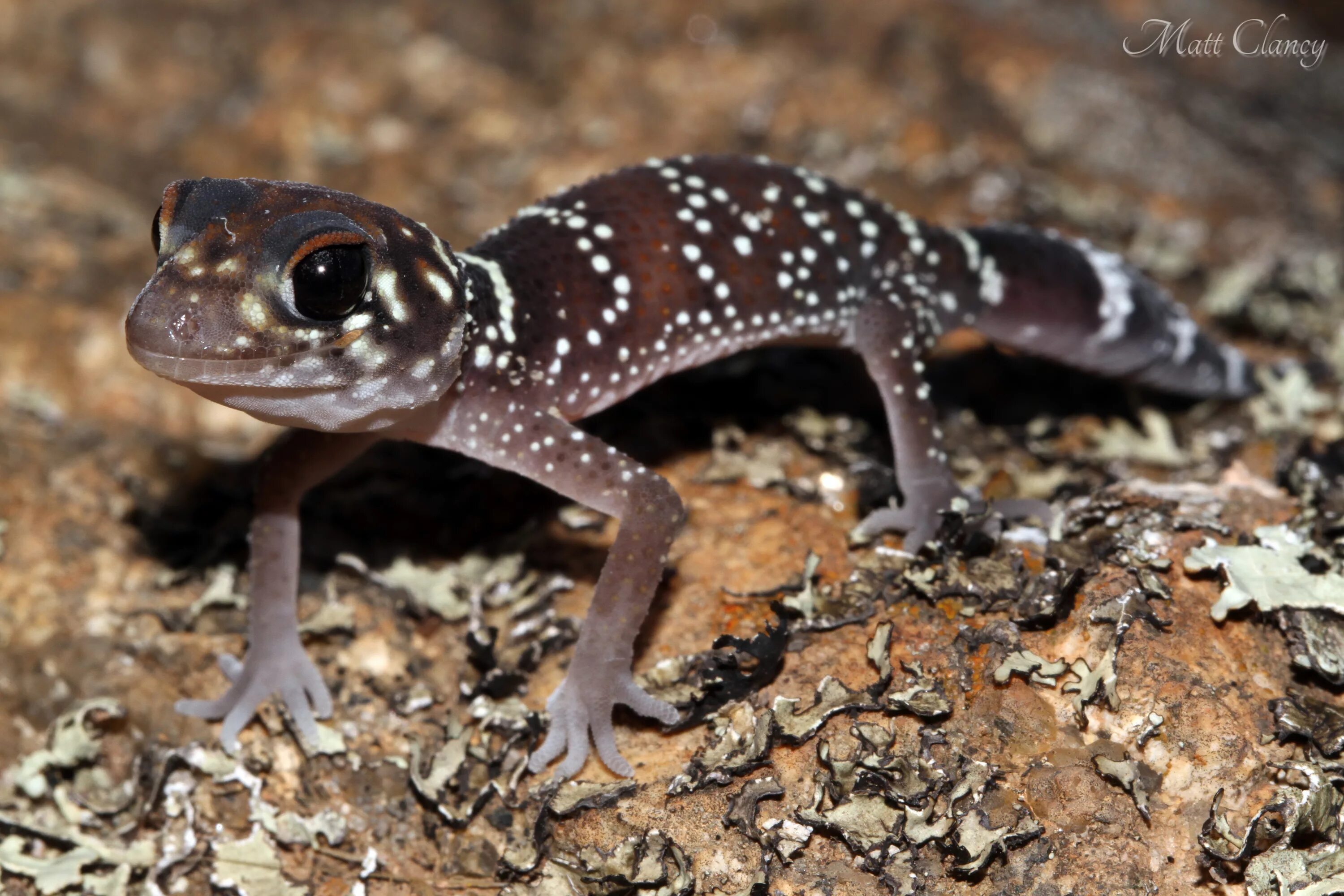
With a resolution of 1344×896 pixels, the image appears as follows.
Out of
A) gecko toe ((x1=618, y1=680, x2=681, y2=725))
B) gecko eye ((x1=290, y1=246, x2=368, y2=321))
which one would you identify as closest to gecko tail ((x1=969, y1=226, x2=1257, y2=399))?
→ gecko toe ((x1=618, y1=680, x2=681, y2=725))

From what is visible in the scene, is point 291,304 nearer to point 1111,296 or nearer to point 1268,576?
point 1268,576

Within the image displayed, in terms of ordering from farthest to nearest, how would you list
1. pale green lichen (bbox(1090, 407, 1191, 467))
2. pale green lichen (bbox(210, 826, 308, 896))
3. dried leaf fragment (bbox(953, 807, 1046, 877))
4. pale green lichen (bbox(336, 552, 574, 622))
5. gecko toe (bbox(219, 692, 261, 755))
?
pale green lichen (bbox(1090, 407, 1191, 467))
pale green lichen (bbox(336, 552, 574, 622))
gecko toe (bbox(219, 692, 261, 755))
pale green lichen (bbox(210, 826, 308, 896))
dried leaf fragment (bbox(953, 807, 1046, 877))

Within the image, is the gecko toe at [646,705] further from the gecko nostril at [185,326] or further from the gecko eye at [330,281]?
the gecko nostril at [185,326]

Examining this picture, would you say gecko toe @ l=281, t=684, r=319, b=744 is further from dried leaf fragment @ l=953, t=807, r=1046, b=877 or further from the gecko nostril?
dried leaf fragment @ l=953, t=807, r=1046, b=877

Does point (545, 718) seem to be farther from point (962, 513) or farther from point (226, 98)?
point (226, 98)

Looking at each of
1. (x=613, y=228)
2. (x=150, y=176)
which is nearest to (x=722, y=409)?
(x=613, y=228)
